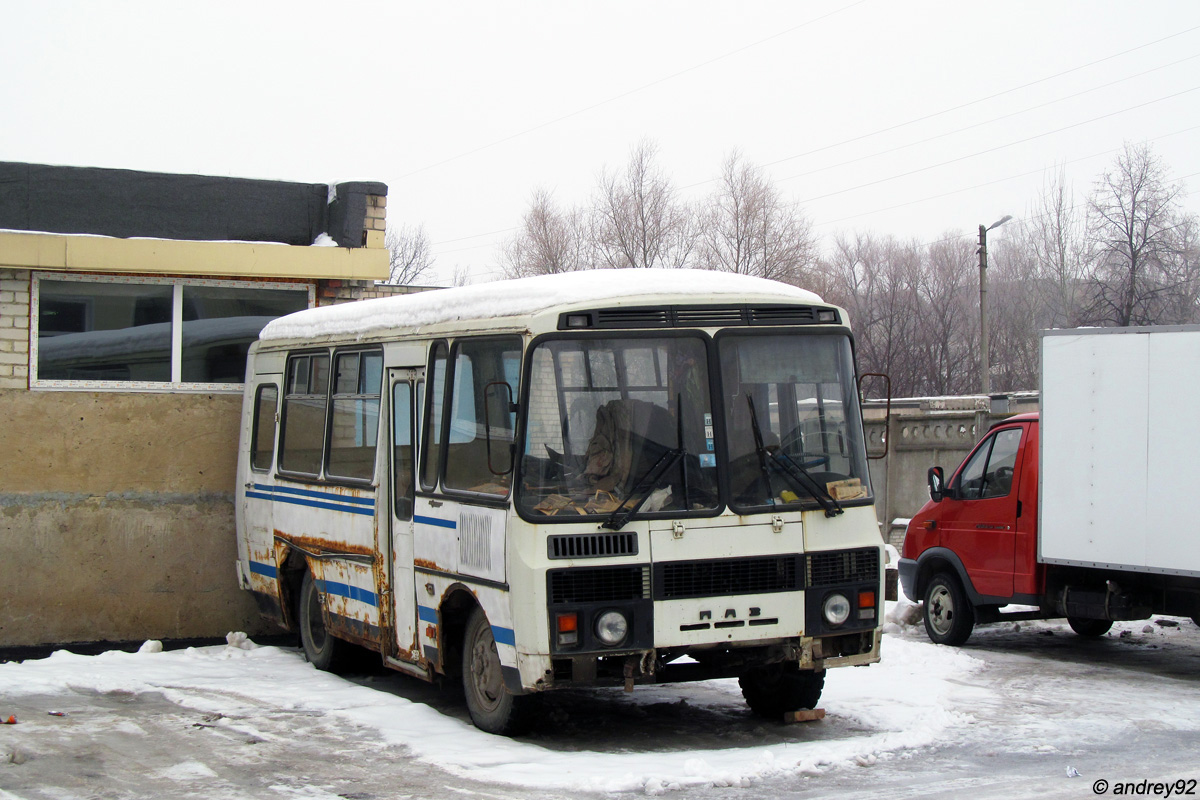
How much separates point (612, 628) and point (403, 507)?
226cm

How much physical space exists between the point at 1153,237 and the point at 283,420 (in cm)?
3667

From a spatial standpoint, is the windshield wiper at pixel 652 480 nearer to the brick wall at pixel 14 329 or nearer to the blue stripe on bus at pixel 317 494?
the blue stripe on bus at pixel 317 494

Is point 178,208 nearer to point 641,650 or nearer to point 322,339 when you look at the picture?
point 322,339

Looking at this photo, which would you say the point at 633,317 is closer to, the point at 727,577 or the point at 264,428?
the point at 727,577

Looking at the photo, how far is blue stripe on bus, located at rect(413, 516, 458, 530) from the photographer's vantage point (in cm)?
816

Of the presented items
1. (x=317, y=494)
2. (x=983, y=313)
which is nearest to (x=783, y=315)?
(x=317, y=494)

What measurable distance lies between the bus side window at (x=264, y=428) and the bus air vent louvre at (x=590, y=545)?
4864 millimetres

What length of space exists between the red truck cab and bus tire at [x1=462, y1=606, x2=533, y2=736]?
5591mm

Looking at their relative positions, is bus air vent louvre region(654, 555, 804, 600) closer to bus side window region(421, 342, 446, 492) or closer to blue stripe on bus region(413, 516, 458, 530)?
blue stripe on bus region(413, 516, 458, 530)

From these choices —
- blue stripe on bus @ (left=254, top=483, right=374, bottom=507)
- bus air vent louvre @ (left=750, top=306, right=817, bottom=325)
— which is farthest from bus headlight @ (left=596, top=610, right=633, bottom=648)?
blue stripe on bus @ (left=254, top=483, right=374, bottom=507)

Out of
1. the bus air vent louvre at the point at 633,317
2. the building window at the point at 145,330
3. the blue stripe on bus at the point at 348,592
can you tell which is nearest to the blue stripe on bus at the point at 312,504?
the blue stripe on bus at the point at 348,592

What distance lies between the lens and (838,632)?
7.76 metres

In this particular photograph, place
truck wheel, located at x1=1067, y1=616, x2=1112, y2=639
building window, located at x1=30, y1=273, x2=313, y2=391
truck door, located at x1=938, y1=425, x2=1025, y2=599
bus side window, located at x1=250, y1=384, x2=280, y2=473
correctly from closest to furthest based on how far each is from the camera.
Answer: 1. bus side window, located at x1=250, y1=384, x2=280, y2=473
2. truck door, located at x1=938, y1=425, x2=1025, y2=599
3. building window, located at x1=30, y1=273, x2=313, y2=391
4. truck wheel, located at x1=1067, y1=616, x2=1112, y2=639

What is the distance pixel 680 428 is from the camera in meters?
7.54
